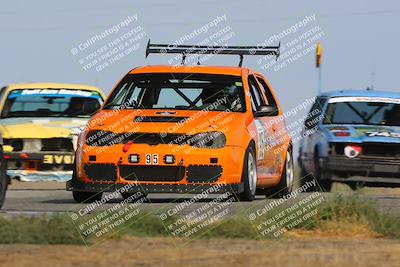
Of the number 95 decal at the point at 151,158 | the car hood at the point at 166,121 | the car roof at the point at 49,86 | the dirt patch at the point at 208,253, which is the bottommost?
the car roof at the point at 49,86

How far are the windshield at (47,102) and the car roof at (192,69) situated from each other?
3443 millimetres

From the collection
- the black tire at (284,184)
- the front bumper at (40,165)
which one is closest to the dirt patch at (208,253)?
the black tire at (284,184)

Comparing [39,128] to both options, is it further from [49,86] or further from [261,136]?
[261,136]

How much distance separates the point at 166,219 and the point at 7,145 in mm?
7601

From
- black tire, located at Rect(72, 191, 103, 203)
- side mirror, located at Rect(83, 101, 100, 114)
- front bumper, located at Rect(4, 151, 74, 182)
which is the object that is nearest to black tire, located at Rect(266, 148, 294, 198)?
black tire, located at Rect(72, 191, 103, 203)

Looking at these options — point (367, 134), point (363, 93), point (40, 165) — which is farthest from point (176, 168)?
point (363, 93)

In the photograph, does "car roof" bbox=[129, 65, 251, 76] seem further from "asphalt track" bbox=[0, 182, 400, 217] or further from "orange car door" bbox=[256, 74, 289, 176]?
"asphalt track" bbox=[0, 182, 400, 217]

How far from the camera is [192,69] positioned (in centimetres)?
1631

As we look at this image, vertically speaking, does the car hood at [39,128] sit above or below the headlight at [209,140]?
below

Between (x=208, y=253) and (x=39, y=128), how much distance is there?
9512 millimetres

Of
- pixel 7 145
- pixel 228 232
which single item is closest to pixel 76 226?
pixel 228 232

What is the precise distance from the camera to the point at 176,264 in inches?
356

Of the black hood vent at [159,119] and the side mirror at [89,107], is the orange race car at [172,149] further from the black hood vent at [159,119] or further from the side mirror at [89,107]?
the side mirror at [89,107]

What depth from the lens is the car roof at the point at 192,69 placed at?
16.2 metres
